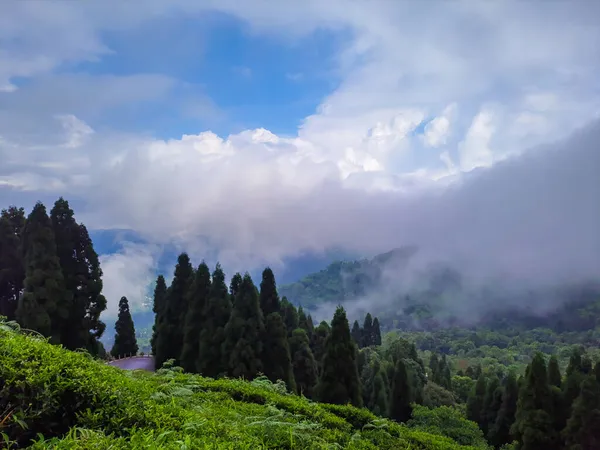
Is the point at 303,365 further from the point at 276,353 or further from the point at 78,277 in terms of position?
the point at 78,277

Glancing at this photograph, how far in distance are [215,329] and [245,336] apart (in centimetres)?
269

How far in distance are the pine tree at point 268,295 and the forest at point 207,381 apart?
3.0 inches

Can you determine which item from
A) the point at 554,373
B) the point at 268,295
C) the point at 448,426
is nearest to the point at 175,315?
the point at 268,295

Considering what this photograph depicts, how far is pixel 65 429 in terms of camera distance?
4340mm

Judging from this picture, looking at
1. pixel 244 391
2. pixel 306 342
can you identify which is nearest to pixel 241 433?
pixel 244 391

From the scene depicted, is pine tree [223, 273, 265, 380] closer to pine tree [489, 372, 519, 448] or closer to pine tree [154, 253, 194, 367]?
pine tree [154, 253, 194, 367]

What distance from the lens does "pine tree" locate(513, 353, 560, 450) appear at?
902 inches

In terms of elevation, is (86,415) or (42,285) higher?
(42,285)

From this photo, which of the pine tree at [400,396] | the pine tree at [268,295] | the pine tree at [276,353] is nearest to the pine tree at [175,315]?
the pine tree at [268,295]

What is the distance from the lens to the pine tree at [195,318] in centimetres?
2719

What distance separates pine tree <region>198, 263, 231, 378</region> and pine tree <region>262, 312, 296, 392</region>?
2541mm

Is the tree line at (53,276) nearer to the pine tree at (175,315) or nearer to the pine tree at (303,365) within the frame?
the pine tree at (175,315)

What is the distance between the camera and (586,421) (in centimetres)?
2081

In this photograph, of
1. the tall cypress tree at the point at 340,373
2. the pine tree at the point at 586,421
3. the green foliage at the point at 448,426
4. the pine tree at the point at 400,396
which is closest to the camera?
the green foliage at the point at 448,426
